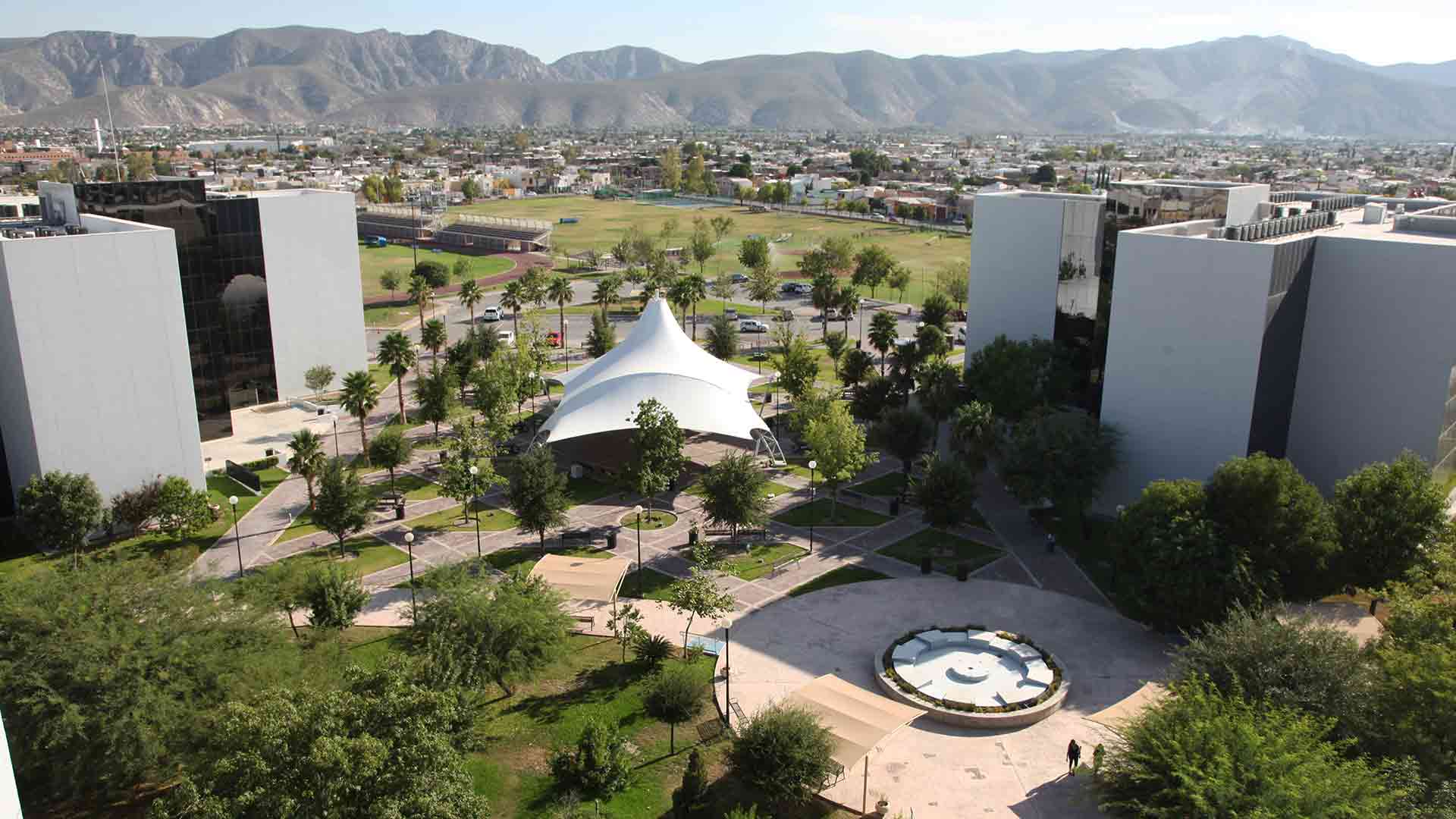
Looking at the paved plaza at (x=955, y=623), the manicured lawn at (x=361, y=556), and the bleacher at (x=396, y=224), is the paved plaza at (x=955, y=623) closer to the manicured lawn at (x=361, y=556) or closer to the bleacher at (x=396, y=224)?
the manicured lawn at (x=361, y=556)

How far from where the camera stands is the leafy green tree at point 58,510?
3912 cm

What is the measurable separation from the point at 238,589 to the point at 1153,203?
41.9 m

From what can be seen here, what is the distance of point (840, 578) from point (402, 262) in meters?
95.9

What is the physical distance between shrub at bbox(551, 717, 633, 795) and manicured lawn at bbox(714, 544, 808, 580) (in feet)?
41.7

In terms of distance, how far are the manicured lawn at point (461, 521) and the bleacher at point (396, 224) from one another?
339 ft

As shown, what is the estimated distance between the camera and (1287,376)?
1662 inches

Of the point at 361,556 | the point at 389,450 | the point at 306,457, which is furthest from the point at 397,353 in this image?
the point at 361,556

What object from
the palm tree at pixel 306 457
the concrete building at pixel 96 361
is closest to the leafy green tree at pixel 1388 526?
the palm tree at pixel 306 457

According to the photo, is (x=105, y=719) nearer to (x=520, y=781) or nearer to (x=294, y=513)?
(x=520, y=781)

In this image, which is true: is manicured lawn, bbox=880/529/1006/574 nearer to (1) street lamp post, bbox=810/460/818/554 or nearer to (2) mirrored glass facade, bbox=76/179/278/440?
(1) street lamp post, bbox=810/460/818/554

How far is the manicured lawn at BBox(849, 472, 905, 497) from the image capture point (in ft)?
157

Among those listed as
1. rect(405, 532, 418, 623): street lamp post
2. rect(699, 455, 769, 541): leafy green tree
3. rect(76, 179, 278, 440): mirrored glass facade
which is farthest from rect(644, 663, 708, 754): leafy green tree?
rect(76, 179, 278, 440): mirrored glass facade

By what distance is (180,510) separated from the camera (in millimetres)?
41000

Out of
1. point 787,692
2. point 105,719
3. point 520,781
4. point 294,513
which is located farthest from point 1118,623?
point 294,513
